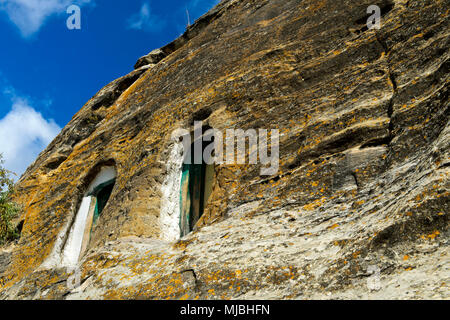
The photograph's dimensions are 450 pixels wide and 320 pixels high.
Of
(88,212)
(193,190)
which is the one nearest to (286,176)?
(193,190)

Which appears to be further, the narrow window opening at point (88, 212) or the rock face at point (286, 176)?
the narrow window opening at point (88, 212)

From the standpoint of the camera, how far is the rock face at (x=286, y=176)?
3965mm

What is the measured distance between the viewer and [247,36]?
31.5ft

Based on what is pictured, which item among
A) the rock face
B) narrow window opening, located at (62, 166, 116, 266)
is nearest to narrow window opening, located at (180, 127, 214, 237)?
the rock face

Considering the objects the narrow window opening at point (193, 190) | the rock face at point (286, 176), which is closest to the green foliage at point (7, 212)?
the rock face at point (286, 176)

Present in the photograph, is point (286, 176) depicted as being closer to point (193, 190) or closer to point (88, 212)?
point (193, 190)

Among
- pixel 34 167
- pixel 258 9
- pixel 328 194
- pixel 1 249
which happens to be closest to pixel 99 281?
pixel 328 194

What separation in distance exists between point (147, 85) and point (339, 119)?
6.34m

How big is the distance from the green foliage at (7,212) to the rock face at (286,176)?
41 cm

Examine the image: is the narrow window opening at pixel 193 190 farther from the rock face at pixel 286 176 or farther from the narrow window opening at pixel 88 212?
the narrow window opening at pixel 88 212

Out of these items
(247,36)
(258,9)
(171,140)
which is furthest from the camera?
(258,9)

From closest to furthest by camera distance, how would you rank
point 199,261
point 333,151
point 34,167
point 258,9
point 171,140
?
point 199,261, point 333,151, point 171,140, point 258,9, point 34,167

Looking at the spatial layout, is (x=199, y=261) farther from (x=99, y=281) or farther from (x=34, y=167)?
(x=34, y=167)

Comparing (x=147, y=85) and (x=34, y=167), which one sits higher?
(x=147, y=85)
